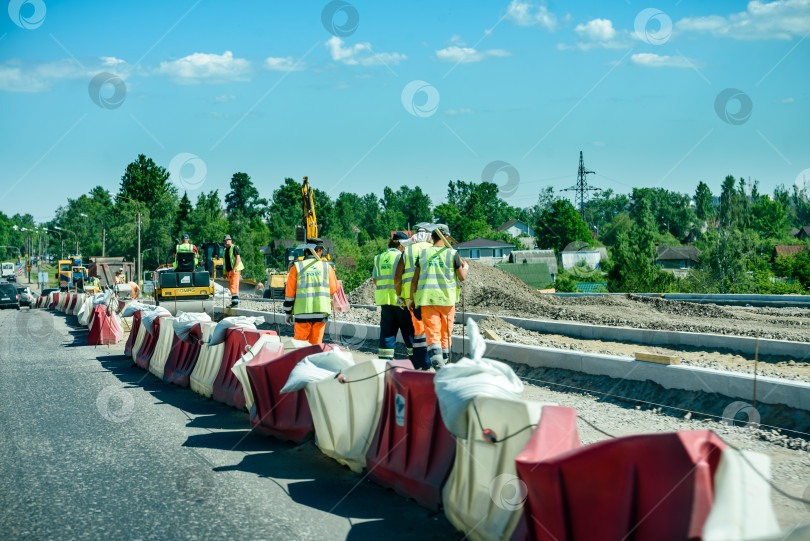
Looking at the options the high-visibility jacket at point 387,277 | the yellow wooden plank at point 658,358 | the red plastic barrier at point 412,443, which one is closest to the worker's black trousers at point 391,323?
the high-visibility jacket at point 387,277

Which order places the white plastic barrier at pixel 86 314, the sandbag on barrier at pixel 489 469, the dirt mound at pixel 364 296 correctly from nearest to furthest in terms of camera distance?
the sandbag on barrier at pixel 489 469 < the white plastic barrier at pixel 86 314 < the dirt mound at pixel 364 296

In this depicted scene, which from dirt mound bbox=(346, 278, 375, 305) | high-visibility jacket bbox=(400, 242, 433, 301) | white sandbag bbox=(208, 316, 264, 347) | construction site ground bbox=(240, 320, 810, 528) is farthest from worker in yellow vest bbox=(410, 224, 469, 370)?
dirt mound bbox=(346, 278, 375, 305)

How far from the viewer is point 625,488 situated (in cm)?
351

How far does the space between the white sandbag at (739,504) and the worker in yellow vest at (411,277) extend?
6.67m

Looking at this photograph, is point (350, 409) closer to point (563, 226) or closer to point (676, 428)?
point (676, 428)

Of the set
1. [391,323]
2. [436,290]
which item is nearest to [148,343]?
[391,323]

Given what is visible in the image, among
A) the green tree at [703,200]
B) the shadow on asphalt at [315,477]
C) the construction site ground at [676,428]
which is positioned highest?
the green tree at [703,200]

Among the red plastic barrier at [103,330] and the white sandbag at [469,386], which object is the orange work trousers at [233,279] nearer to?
the red plastic barrier at [103,330]

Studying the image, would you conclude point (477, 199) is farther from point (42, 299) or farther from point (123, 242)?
point (42, 299)

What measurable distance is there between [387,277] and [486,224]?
12203 cm

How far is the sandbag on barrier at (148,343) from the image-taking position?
42.6 ft

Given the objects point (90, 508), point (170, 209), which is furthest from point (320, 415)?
point (170, 209)

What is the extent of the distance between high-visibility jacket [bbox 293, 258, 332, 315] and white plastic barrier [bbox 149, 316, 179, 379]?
3181mm

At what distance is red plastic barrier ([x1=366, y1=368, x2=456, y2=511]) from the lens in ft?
17.6
